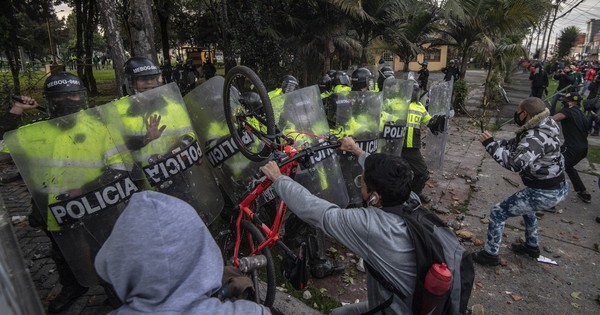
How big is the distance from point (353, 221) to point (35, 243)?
13.0 ft

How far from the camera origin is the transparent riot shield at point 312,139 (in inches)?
122

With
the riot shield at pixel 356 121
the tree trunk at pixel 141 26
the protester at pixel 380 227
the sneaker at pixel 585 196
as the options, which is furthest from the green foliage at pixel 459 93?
the protester at pixel 380 227

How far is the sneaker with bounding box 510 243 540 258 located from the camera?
387cm

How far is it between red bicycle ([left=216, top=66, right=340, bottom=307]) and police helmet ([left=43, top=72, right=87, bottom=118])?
1159 mm

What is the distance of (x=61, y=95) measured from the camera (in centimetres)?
274

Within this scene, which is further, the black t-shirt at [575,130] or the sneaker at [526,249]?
the black t-shirt at [575,130]

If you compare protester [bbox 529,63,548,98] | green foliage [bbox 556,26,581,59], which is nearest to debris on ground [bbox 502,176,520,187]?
protester [bbox 529,63,548,98]

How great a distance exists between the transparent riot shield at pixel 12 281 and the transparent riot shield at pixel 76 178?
142 cm

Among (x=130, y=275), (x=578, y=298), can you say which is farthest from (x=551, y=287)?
(x=130, y=275)

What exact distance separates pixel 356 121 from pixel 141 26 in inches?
122

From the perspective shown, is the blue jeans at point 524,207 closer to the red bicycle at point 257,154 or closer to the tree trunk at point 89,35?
the red bicycle at point 257,154

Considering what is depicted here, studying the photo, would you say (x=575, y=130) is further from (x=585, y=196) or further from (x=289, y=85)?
(x=289, y=85)

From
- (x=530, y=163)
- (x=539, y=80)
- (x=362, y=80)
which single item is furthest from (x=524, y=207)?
(x=539, y=80)

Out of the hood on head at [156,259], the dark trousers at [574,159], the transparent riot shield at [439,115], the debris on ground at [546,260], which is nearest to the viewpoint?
the hood on head at [156,259]
